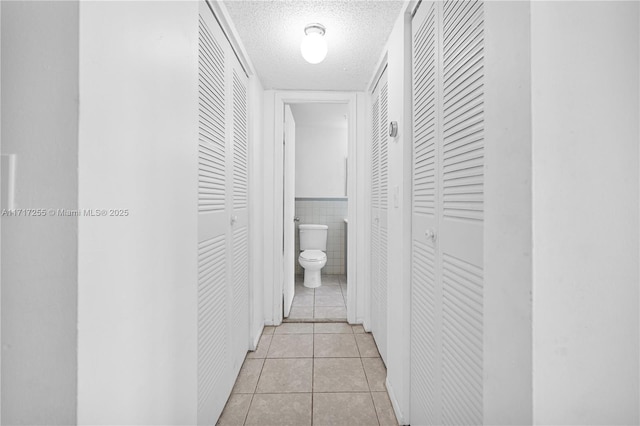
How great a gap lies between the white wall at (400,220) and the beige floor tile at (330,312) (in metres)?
1.11

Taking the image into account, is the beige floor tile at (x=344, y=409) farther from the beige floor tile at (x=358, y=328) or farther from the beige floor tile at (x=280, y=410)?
the beige floor tile at (x=358, y=328)

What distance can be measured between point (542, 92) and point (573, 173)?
162 millimetres

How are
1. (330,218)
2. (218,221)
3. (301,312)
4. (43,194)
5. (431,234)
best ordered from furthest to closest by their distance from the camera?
(330,218)
(301,312)
(218,221)
(431,234)
(43,194)

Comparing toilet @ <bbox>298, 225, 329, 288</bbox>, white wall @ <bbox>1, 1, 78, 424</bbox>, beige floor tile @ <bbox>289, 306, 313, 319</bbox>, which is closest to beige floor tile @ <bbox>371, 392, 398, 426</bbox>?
beige floor tile @ <bbox>289, 306, 313, 319</bbox>

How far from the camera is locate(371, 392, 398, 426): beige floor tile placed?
4.81 ft

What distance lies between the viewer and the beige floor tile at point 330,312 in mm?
2737

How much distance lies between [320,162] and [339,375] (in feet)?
9.72

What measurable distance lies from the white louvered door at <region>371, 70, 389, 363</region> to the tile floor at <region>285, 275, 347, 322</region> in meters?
0.55

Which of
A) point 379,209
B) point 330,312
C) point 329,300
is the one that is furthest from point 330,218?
point 379,209

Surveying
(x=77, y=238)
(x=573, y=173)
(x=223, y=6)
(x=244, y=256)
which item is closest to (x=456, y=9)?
(x=573, y=173)

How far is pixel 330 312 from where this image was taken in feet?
9.30

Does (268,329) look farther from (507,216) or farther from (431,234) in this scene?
(507,216)

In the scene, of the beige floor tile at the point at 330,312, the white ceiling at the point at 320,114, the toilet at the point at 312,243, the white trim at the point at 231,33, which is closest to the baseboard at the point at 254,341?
the beige floor tile at the point at 330,312

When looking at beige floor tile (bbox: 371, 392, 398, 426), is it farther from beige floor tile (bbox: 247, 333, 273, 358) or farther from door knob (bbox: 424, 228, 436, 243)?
door knob (bbox: 424, 228, 436, 243)
